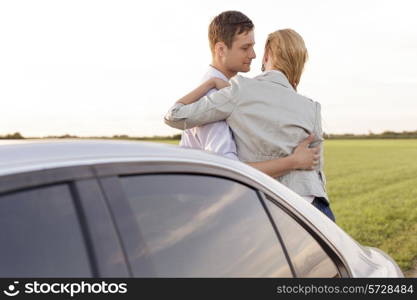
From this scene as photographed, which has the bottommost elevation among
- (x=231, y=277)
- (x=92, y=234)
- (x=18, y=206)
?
(x=231, y=277)

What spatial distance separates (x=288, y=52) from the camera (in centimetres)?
413

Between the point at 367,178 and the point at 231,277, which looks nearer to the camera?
the point at 231,277

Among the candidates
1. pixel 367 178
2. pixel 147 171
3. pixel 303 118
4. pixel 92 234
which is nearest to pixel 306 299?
pixel 147 171

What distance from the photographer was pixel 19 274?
171cm

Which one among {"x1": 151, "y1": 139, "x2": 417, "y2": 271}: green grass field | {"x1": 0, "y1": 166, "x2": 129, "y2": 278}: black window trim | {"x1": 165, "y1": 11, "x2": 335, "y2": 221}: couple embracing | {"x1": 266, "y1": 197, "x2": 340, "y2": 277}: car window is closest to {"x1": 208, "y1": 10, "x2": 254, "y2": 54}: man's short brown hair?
{"x1": 165, "y1": 11, "x2": 335, "y2": 221}: couple embracing

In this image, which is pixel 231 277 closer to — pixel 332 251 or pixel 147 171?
pixel 147 171

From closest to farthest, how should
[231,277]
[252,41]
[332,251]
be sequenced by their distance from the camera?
[231,277], [332,251], [252,41]

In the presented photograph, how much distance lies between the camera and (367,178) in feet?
108

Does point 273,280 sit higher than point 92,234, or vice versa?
point 92,234

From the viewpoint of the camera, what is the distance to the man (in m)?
4.11

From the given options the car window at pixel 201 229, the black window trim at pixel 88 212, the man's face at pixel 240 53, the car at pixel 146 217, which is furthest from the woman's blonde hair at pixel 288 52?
the black window trim at pixel 88 212

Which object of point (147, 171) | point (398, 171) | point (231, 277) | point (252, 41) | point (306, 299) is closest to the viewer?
point (147, 171)

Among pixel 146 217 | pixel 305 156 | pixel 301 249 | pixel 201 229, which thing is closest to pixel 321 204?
pixel 305 156

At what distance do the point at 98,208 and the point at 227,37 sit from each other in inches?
108
